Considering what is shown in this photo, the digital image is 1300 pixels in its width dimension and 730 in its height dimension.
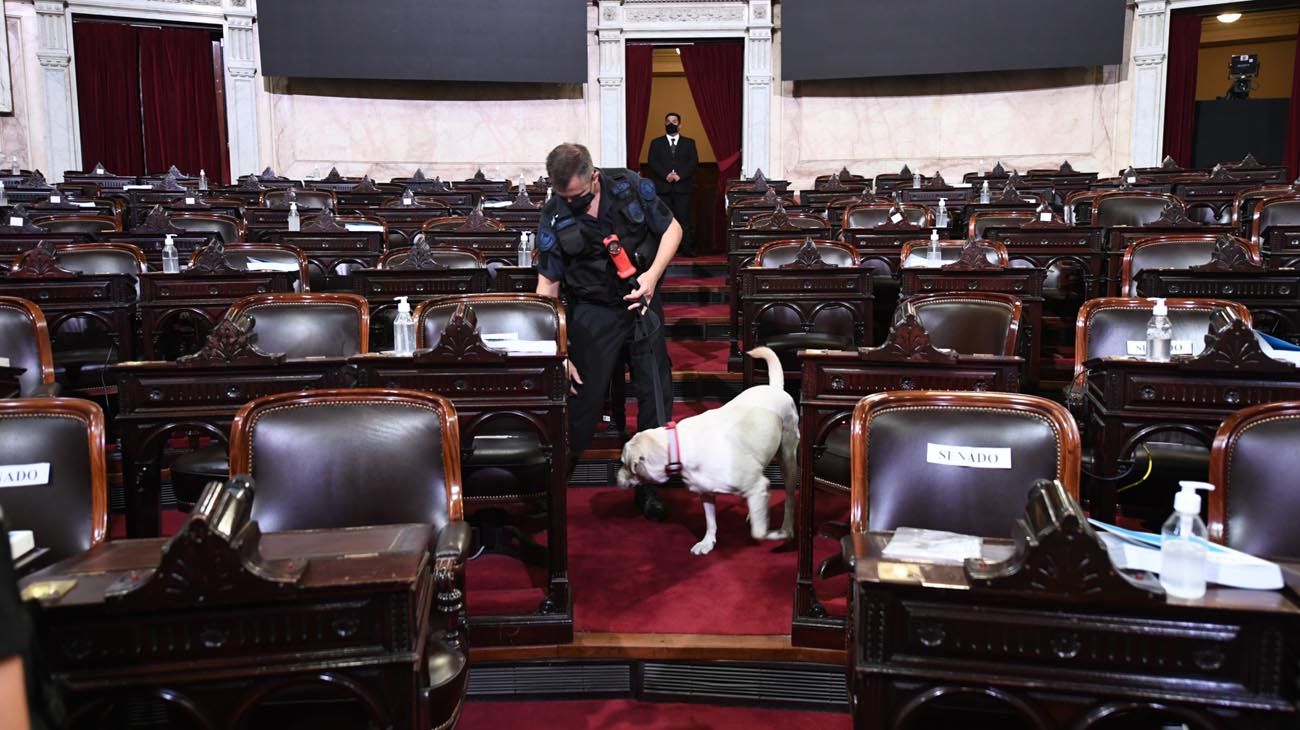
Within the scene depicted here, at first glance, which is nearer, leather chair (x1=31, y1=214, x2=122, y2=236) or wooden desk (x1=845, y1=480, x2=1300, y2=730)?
wooden desk (x1=845, y1=480, x2=1300, y2=730)

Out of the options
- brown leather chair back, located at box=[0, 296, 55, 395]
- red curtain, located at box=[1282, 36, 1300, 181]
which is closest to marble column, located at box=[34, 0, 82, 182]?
brown leather chair back, located at box=[0, 296, 55, 395]

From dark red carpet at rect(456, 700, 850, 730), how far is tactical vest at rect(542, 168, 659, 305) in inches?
57.4

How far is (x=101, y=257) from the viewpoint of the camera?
15.0 ft

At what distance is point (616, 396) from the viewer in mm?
4148

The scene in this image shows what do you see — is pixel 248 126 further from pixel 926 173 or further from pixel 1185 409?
pixel 1185 409

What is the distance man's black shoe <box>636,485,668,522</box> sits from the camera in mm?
3559

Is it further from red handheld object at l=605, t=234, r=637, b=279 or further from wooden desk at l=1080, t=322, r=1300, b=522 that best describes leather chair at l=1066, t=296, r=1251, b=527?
red handheld object at l=605, t=234, r=637, b=279

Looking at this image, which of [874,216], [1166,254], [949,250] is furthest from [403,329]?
[874,216]

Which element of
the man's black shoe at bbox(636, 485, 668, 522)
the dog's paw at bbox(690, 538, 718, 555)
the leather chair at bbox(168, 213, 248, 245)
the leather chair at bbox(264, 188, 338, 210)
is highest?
the leather chair at bbox(264, 188, 338, 210)

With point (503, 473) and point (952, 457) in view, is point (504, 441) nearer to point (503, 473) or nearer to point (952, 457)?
point (503, 473)

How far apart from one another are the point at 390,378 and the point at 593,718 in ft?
3.47

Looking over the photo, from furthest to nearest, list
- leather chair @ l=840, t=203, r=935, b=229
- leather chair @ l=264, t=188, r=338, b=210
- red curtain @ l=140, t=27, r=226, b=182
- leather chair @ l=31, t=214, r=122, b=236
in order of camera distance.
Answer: red curtain @ l=140, t=27, r=226, b=182, leather chair @ l=264, t=188, r=338, b=210, leather chair @ l=840, t=203, r=935, b=229, leather chair @ l=31, t=214, r=122, b=236

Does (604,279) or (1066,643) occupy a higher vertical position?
(604,279)

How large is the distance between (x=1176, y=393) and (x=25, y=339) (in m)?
3.42
